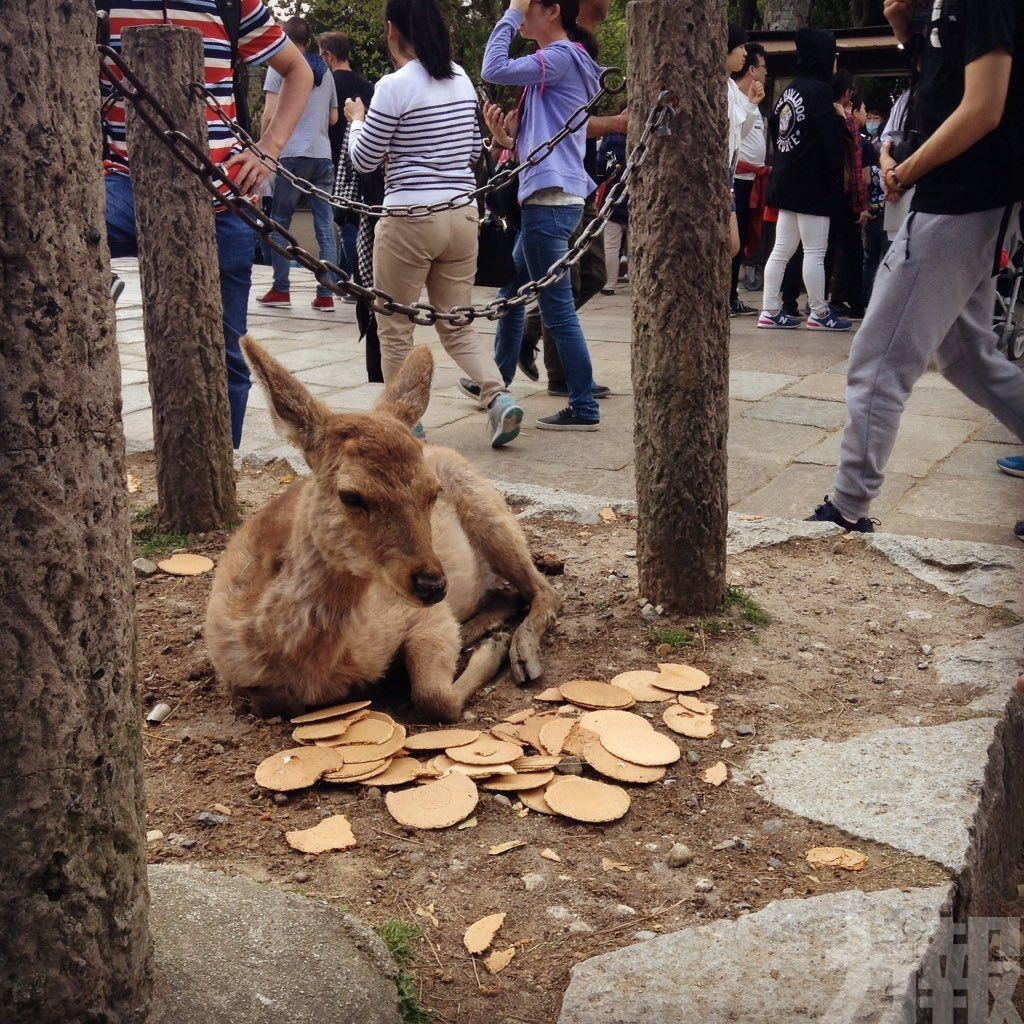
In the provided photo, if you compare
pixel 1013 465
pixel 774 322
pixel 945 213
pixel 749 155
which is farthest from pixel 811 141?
pixel 945 213

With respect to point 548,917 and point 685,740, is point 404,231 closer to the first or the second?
point 685,740

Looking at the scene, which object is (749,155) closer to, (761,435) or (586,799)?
(761,435)

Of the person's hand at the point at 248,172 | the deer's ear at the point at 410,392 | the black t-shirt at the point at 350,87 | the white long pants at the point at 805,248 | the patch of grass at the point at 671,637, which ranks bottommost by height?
the patch of grass at the point at 671,637

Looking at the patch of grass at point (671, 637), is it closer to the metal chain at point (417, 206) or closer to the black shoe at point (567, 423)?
the metal chain at point (417, 206)

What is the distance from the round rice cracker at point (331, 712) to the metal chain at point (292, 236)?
1310mm

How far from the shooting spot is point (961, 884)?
2.88 meters

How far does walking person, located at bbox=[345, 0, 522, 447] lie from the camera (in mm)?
6375

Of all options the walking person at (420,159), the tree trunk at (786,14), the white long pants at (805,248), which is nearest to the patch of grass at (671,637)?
the walking person at (420,159)

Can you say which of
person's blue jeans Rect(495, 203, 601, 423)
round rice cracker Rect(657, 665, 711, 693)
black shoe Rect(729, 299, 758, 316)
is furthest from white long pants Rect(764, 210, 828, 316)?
round rice cracker Rect(657, 665, 711, 693)

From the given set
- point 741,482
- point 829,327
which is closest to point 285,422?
point 741,482

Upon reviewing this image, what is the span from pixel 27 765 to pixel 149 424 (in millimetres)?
5929

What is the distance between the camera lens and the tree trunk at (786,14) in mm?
17188

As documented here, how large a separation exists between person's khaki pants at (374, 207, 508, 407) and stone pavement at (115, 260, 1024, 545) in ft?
2.15

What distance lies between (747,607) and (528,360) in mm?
4551
